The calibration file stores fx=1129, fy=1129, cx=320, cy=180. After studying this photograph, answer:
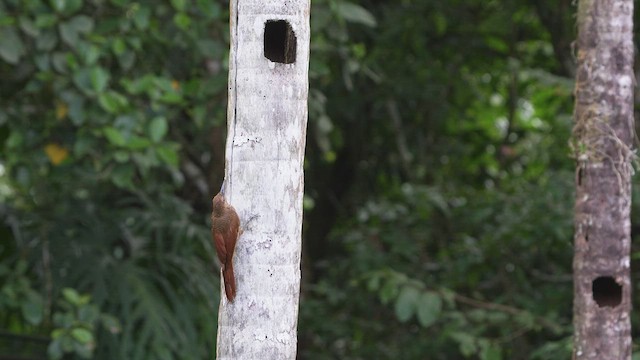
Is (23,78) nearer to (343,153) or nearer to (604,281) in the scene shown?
(604,281)

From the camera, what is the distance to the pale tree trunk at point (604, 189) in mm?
3449

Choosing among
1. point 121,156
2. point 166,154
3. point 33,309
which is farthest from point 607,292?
point 33,309

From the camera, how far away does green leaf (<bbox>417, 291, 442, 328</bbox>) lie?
15.2 ft

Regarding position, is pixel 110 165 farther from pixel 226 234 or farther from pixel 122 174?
pixel 226 234

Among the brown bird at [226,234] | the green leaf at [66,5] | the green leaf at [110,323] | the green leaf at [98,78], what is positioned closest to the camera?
the brown bird at [226,234]

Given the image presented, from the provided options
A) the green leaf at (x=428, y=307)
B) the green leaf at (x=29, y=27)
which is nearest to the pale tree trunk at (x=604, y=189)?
the green leaf at (x=428, y=307)

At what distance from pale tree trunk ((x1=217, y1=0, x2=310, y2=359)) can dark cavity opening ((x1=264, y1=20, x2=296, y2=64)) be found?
1cm

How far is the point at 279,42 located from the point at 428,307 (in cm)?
233

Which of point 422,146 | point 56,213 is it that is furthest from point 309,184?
point 56,213

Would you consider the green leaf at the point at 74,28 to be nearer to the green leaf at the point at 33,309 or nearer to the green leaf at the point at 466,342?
the green leaf at the point at 33,309

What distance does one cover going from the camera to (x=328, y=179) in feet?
25.7

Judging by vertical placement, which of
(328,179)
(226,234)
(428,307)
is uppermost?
(226,234)

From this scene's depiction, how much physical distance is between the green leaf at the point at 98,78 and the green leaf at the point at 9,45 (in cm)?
30

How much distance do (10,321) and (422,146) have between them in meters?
2.89
